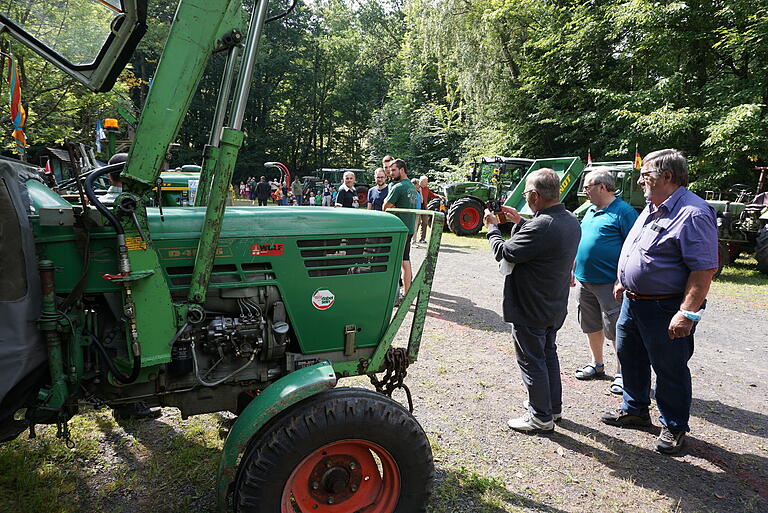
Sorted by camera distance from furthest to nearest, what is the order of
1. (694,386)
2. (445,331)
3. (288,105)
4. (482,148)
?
(288,105), (482,148), (445,331), (694,386)

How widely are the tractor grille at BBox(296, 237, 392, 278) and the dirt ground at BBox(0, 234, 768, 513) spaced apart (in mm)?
1350

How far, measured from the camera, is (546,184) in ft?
9.98

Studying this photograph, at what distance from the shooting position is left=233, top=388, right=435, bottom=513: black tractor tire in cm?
194

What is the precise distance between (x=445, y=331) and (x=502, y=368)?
1090 mm

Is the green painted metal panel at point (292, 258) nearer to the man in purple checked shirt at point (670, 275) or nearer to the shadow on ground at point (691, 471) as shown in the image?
the man in purple checked shirt at point (670, 275)

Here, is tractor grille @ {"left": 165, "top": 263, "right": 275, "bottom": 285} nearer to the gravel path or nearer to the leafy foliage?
the gravel path

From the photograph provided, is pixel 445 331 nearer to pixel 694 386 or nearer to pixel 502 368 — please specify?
pixel 502 368

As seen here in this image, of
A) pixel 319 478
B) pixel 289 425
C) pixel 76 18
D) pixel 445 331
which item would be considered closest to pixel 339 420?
pixel 289 425

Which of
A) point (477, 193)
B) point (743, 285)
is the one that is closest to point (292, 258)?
point (743, 285)

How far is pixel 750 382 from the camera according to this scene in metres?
4.29

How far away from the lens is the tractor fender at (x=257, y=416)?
197 cm

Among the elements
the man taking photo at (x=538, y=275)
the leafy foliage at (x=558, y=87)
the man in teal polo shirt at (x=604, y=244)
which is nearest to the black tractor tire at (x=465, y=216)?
the leafy foliage at (x=558, y=87)

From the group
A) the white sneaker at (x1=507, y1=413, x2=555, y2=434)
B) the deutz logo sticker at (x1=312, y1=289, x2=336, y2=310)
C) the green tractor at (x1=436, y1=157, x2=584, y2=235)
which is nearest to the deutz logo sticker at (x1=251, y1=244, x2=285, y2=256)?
the deutz logo sticker at (x1=312, y1=289, x2=336, y2=310)

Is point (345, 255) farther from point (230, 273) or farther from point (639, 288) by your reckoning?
point (639, 288)
